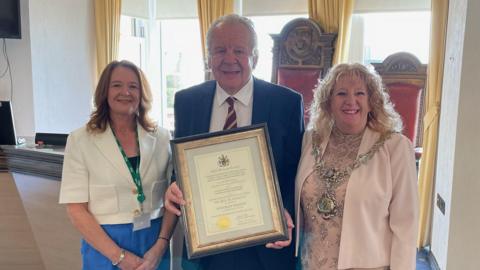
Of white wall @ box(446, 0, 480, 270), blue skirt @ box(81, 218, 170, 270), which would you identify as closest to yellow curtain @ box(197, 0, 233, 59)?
white wall @ box(446, 0, 480, 270)

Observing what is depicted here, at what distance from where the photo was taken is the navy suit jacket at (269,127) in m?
1.51

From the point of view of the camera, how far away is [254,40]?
152cm

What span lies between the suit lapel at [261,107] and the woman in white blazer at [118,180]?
1.34 ft

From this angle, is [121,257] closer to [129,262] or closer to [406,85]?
[129,262]

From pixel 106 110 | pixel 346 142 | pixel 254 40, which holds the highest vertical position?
pixel 254 40

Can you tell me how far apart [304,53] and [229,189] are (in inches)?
122

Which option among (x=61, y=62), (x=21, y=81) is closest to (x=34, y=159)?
(x=21, y=81)

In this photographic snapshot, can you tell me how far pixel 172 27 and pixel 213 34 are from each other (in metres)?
4.50

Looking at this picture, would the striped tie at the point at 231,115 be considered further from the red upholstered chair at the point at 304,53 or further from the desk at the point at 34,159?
the red upholstered chair at the point at 304,53

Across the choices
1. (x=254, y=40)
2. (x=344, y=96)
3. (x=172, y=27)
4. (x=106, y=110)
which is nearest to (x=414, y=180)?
(x=344, y=96)

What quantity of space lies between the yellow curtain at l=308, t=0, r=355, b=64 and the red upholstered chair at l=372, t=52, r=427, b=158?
508mm

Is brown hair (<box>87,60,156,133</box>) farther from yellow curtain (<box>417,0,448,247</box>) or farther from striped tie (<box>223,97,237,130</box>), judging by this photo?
yellow curtain (<box>417,0,448,247</box>)

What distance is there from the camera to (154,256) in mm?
1563

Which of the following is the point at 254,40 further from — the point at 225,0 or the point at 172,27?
the point at 172,27
